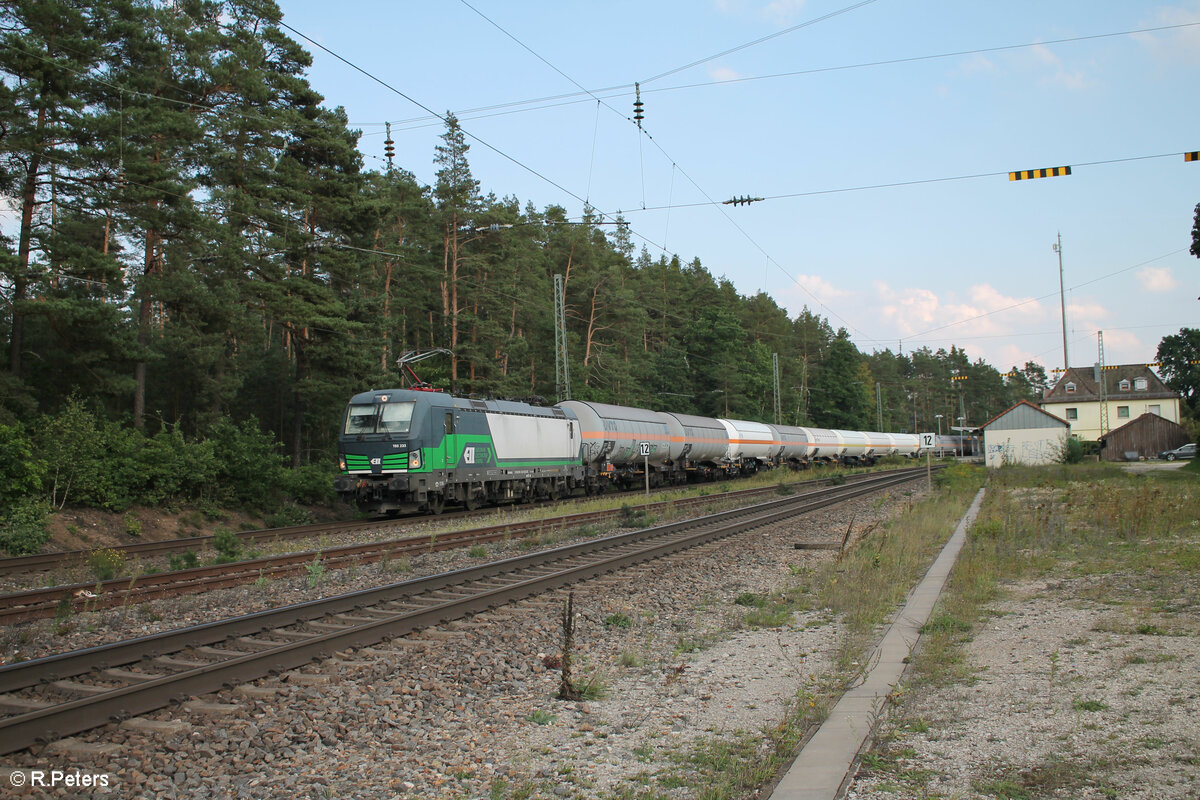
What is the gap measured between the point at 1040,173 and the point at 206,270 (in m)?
26.6

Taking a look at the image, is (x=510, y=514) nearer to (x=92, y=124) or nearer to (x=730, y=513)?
(x=730, y=513)

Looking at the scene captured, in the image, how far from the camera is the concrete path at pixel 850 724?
433 cm

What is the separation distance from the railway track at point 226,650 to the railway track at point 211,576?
8.75 feet

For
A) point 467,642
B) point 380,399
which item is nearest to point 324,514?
point 380,399

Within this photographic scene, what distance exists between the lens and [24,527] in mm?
16203

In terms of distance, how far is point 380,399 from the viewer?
2077 centimetres

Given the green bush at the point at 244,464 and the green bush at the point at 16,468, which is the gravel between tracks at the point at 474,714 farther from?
the green bush at the point at 244,464

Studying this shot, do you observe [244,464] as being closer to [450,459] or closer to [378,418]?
[378,418]

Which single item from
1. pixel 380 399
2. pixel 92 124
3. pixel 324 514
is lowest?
pixel 324 514

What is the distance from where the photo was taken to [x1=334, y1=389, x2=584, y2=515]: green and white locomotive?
20.2 meters

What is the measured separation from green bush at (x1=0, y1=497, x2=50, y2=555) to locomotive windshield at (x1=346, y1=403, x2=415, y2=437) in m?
6.87

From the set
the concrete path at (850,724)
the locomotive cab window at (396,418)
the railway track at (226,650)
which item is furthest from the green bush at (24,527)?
the concrete path at (850,724)

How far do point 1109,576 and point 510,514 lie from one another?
14.6 m

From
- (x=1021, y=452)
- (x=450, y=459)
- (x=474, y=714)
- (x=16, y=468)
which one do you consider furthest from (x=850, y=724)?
(x=1021, y=452)
